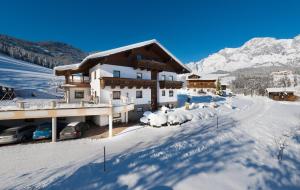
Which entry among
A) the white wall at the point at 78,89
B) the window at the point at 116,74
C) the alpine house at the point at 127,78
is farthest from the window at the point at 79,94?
the window at the point at 116,74

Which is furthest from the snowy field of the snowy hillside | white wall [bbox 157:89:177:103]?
the snowy hillside

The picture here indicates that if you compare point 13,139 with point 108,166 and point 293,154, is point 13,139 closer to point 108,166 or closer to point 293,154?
point 108,166

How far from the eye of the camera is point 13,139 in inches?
665

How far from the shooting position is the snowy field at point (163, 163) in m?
8.63

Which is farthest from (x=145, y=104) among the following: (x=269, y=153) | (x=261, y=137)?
(x=269, y=153)

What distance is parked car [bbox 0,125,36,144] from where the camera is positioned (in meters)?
16.5

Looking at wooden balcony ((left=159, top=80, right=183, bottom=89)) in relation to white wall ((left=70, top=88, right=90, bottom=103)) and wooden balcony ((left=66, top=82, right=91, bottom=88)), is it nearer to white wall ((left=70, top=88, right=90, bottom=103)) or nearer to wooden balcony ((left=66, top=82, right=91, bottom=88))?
wooden balcony ((left=66, top=82, right=91, bottom=88))

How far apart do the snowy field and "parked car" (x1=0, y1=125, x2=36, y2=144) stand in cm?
93

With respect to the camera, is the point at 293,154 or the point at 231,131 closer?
the point at 293,154

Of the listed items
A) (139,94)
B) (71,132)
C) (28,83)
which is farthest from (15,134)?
(28,83)

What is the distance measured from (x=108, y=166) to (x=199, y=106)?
23.8 m

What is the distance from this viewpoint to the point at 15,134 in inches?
675

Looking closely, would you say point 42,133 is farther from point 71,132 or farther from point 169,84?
point 169,84

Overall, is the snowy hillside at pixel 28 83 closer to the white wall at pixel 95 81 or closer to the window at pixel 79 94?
the window at pixel 79 94
